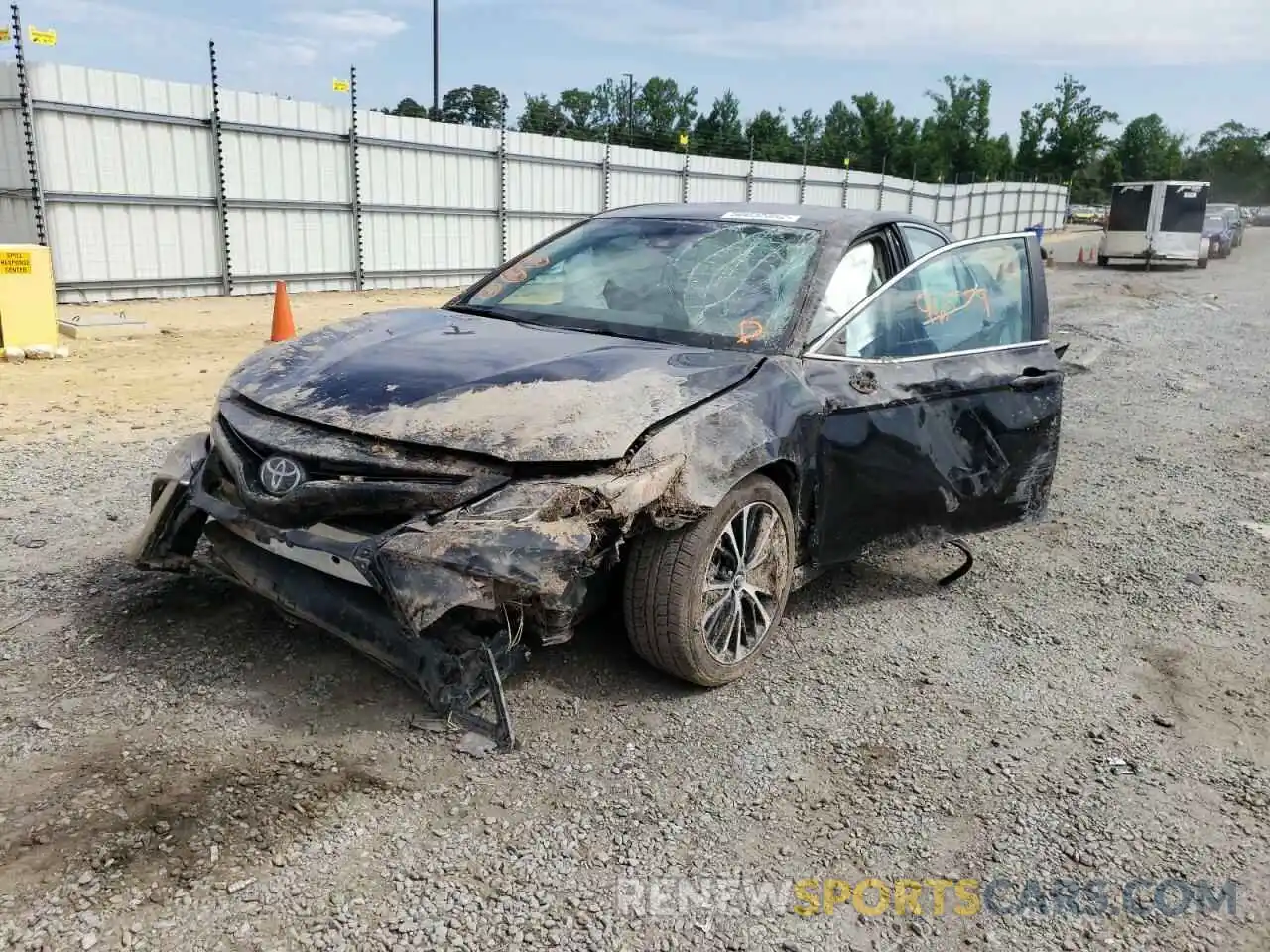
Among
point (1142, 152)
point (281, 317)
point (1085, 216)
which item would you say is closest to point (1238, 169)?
point (1142, 152)

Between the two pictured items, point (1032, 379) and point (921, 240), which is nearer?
point (1032, 379)

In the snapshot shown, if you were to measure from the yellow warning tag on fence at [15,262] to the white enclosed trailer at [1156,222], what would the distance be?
26328 millimetres

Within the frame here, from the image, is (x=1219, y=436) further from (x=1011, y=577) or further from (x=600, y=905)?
(x=600, y=905)

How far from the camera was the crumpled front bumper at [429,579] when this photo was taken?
8.96 ft

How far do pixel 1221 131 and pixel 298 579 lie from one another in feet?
364

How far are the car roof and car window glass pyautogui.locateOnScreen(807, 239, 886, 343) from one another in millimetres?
93

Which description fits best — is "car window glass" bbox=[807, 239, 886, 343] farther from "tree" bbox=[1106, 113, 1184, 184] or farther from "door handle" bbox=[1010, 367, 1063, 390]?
"tree" bbox=[1106, 113, 1184, 184]

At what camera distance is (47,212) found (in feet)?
40.6

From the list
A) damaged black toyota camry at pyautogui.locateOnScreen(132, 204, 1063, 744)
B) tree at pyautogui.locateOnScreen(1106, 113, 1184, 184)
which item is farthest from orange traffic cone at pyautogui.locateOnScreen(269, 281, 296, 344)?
tree at pyautogui.locateOnScreen(1106, 113, 1184, 184)

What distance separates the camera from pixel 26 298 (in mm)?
9164

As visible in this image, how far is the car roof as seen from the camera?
4215 millimetres

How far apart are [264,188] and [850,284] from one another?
512 inches

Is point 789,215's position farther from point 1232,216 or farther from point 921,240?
point 1232,216

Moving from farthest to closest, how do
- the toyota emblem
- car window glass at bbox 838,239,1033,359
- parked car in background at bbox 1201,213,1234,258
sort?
parked car in background at bbox 1201,213,1234,258
car window glass at bbox 838,239,1033,359
the toyota emblem
